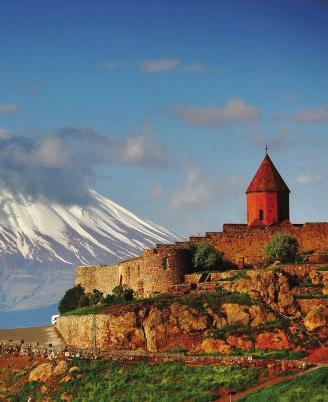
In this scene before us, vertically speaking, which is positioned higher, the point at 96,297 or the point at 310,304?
the point at 96,297

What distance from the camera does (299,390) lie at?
131ft

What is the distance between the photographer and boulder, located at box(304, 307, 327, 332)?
48594 mm

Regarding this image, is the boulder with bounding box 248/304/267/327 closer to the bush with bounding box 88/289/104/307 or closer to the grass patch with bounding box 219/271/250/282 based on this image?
the grass patch with bounding box 219/271/250/282

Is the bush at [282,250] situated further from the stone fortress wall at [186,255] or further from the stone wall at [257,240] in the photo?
the stone wall at [257,240]

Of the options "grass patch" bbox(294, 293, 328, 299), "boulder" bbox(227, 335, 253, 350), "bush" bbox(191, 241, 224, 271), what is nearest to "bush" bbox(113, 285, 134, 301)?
"bush" bbox(191, 241, 224, 271)

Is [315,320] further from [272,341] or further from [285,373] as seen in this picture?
[285,373]

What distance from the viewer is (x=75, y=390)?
4722cm

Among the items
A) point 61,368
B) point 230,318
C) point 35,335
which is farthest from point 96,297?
point 230,318

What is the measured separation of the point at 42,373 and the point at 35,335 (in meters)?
13.7

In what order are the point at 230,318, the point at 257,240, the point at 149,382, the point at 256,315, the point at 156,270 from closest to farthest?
the point at 149,382 → the point at 256,315 → the point at 230,318 → the point at 156,270 → the point at 257,240

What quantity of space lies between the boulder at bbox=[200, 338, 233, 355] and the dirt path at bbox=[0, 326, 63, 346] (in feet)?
36.3

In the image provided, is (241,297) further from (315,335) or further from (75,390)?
(75,390)

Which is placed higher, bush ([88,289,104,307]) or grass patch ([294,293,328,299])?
bush ([88,289,104,307])

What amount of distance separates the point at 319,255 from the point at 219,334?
35.5 feet
